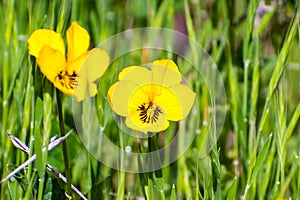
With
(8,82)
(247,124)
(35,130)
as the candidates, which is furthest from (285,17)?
(35,130)

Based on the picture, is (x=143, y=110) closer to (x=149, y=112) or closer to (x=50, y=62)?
(x=149, y=112)

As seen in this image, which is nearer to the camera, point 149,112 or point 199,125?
point 149,112

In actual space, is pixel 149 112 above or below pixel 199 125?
above

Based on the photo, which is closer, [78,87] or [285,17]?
[78,87]

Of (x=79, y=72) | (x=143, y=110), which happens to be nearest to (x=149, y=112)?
(x=143, y=110)

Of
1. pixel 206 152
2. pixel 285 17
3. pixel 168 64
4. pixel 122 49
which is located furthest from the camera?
pixel 285 17

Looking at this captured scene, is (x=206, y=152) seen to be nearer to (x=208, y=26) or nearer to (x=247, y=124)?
(x=247, y=124)

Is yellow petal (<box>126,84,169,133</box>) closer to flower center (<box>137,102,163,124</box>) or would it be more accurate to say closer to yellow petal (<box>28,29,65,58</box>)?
flower center (<box>137,102,163,124</box>)
